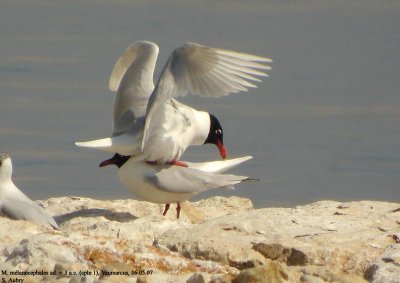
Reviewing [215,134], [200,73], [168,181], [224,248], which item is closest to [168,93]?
[200,73]

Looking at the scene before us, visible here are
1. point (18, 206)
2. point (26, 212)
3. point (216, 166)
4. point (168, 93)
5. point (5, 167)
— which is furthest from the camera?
point (216, 166)

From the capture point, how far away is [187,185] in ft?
37.9

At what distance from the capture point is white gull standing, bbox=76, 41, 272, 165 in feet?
37.8

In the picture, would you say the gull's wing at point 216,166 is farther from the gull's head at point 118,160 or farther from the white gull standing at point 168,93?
the gull's head at point 118,160

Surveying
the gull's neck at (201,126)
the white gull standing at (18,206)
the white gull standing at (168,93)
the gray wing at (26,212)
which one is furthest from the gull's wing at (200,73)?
the gray wing at (26,212)

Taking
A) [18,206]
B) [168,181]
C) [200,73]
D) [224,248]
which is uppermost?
[200,73]

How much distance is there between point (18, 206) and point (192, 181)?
2.11 meters

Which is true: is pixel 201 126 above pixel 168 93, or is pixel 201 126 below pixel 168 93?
below

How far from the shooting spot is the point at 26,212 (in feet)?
31.8

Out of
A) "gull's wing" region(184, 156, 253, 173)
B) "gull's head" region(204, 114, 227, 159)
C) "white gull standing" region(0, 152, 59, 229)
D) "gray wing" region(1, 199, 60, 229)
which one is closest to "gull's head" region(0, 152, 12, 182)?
"white gull standing" region(0, 152, 59, 229)

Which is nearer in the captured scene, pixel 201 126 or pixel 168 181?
pixel 168 181

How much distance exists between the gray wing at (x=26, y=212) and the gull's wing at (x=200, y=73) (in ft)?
6.47

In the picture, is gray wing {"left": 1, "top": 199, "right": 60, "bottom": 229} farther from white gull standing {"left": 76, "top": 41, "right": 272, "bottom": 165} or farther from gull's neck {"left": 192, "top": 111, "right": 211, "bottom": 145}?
gull's neck {"left": 192, "top": 111, "right": 211, "bottom": 145}

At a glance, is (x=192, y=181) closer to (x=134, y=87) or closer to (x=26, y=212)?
(x=134, y=87)
